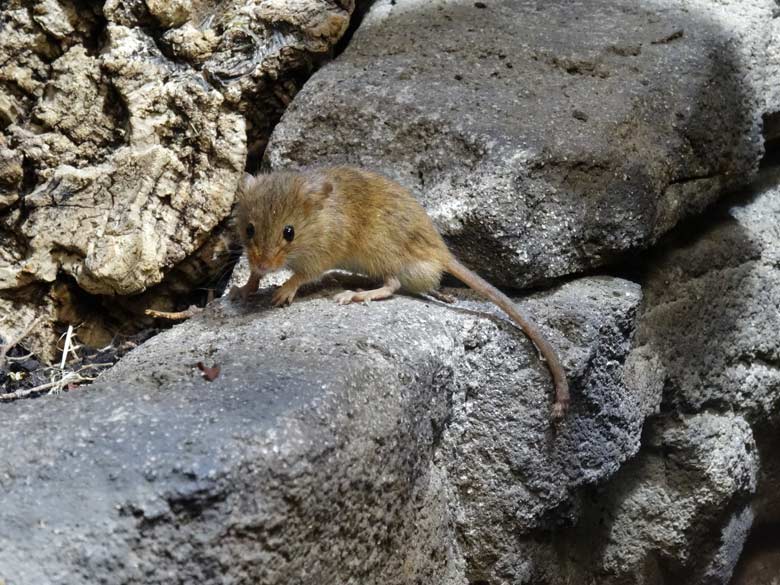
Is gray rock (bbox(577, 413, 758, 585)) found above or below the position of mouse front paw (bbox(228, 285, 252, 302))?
below

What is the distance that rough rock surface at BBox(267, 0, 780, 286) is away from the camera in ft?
8.97

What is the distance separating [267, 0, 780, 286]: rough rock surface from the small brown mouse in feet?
0.53

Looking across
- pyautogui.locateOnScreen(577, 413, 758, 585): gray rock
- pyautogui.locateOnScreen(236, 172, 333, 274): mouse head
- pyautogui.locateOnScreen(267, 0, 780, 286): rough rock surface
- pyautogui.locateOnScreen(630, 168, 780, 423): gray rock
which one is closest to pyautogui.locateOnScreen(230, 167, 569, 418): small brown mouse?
pyautogui.locateOnScreen(236, 172, 333, 274): mouse head

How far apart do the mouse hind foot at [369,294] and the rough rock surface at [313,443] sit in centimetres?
4

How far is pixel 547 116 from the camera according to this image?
2.92 metres

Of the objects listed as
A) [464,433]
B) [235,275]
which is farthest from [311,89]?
[464,433]

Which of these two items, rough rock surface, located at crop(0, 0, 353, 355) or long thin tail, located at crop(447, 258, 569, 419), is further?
rough rock surface, located at crop(0, 0, 353, 355)

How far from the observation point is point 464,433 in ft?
8.31

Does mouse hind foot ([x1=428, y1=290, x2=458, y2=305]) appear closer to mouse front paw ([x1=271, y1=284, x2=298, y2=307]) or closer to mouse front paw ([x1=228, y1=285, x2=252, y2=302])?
mouse front paw ([x1=271, y1=284, x2=298, y2=307])

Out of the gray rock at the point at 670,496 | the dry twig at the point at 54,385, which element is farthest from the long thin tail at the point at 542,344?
the dry twig at the point at 54,385

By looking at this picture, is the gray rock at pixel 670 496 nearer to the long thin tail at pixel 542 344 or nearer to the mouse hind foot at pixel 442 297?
the long thin tail at pixel 542 344

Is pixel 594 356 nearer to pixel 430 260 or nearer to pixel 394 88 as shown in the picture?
pixel 430 260

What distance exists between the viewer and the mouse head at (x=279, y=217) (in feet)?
8.61

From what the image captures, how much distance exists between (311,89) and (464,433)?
1.38 meters
